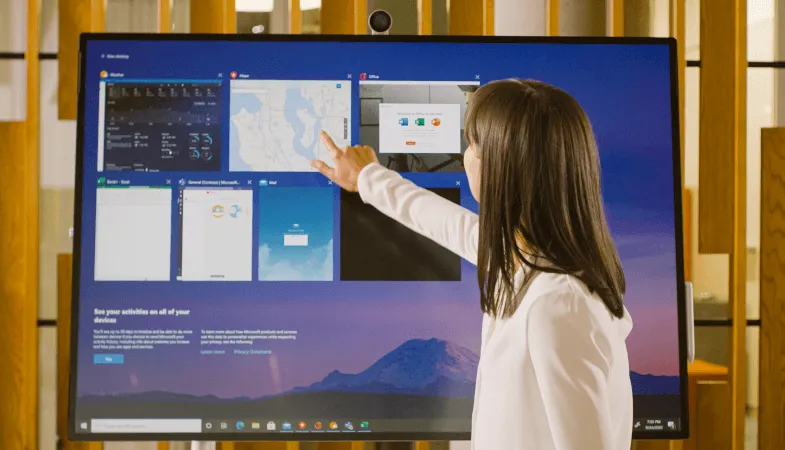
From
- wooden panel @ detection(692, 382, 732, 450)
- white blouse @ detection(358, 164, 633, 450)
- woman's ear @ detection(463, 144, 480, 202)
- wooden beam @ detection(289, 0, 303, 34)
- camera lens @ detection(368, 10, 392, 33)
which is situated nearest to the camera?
white blouse @ detection(358, 164, 633, 450)

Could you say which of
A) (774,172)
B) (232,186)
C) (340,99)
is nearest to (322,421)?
(232,186)

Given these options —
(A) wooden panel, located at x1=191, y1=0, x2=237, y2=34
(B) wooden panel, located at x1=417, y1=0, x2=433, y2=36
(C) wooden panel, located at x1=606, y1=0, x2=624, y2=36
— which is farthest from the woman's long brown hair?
(A) wooden panel, located at x1=191, y1=0, x2=237, y2=34

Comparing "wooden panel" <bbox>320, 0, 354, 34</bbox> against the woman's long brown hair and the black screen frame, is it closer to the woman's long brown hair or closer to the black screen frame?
the black screen frame

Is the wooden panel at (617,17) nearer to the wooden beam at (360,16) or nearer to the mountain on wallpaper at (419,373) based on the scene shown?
the wooden beam at (360,16)

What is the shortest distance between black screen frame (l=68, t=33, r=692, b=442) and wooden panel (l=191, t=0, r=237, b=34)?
367 mm

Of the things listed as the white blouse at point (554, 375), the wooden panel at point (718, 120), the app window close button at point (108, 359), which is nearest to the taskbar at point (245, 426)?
the app window close button at point (108, 359)

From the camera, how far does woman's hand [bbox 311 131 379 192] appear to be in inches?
72.2

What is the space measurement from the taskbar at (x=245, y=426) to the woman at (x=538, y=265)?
1.35 feet

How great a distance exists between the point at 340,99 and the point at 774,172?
1.42m

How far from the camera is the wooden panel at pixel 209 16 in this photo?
2.21 m

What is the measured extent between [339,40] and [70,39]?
35.0 inches

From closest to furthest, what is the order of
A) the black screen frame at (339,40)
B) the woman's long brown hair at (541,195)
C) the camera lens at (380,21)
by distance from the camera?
the woman's long brown hair at (541,195)
the black screen frame at (339,40)
the camera lens at (380,21)

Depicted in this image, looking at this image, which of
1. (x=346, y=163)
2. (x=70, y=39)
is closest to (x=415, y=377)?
(x=346, y=163)

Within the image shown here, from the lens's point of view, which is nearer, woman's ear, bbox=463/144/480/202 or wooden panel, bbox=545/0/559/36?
woman's ear, bbox=463/144/480/202
